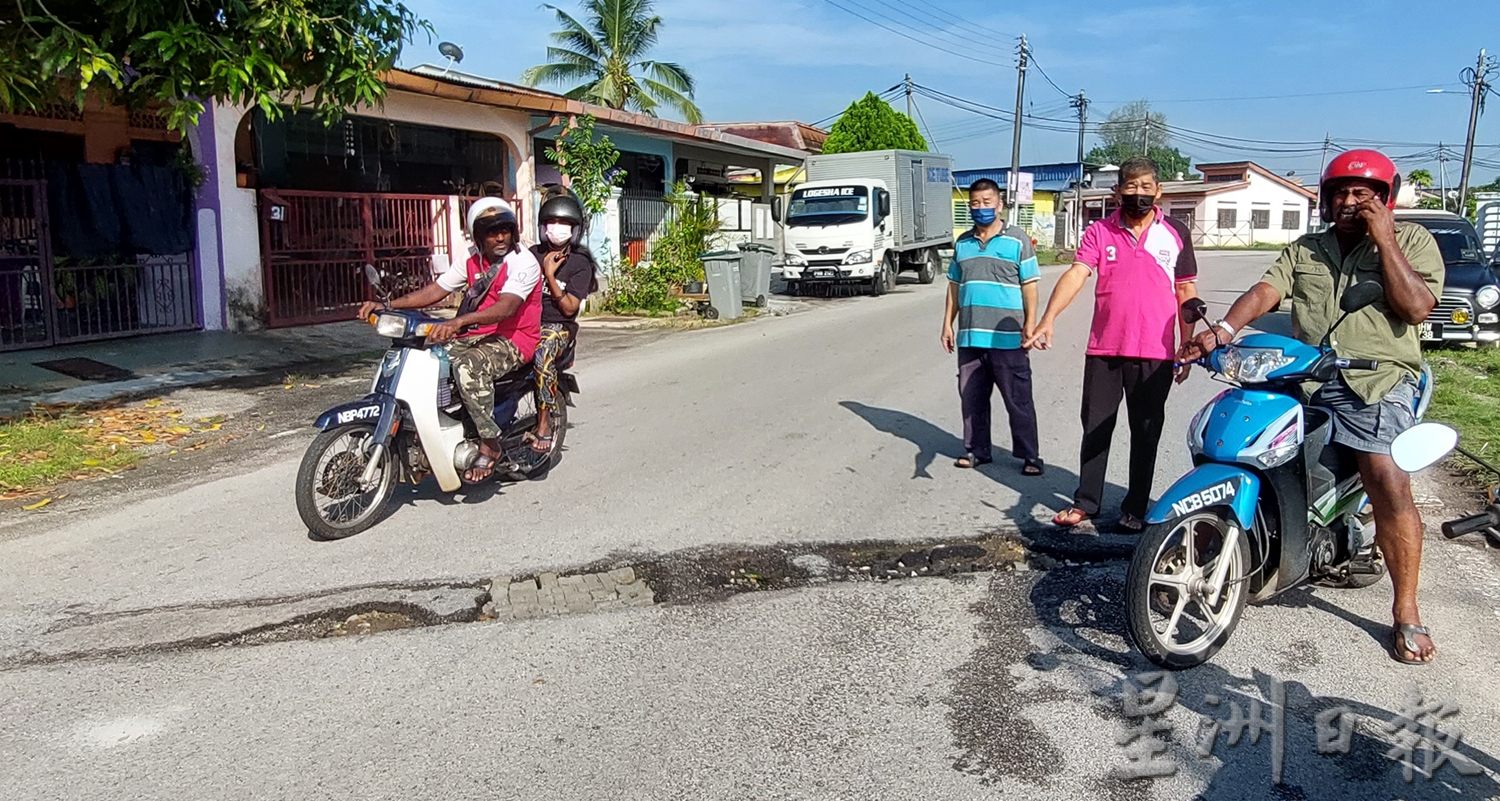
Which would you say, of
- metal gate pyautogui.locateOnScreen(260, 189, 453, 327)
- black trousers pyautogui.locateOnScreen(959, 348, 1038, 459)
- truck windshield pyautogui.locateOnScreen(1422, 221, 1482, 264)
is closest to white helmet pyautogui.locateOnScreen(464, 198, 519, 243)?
black trousers pyautogui.locateOnScreen(959, 348, 1038, 459)

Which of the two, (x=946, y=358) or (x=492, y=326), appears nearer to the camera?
(x=492, y=326)

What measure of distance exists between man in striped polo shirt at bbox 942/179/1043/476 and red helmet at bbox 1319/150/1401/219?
268 cm

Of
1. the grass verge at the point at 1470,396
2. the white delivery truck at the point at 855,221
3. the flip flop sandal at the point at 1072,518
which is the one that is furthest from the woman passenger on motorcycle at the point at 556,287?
the white delivery truck at the point at 855,221

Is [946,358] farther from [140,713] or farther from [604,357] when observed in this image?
[140,713]

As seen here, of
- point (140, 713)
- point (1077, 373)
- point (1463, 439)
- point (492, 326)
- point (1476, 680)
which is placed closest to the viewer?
point (140, 713)

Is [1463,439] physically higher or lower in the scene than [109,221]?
lower

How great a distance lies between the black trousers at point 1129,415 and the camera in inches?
207

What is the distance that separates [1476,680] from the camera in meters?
3.80

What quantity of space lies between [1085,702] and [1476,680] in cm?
→ 141

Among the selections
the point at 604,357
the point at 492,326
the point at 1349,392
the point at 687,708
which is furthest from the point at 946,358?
the point at 687,708

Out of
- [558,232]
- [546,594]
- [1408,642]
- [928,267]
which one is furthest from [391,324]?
[928,267]

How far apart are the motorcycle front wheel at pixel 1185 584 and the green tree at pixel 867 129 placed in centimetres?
3140

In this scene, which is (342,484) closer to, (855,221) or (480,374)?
(480,374)

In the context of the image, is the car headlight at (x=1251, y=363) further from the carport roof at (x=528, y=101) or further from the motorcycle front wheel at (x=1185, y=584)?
the carport roof at (x=528, y=101)
